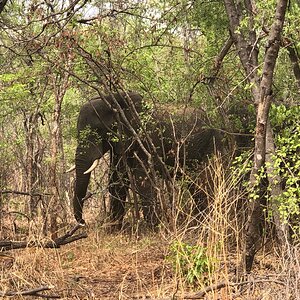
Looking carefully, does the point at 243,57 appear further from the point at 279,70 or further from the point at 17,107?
the point at 17,107

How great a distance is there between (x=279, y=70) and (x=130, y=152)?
2983 millimetres

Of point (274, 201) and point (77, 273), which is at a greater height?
point (274, 201)

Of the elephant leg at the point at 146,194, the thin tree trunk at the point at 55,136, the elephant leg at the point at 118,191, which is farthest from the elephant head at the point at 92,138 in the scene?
the thin tree trunk at the point at 55,136

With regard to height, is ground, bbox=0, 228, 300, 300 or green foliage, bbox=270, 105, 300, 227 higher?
green foliage, bbox=270, 105, 300, 227

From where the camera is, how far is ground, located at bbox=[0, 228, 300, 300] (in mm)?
4375

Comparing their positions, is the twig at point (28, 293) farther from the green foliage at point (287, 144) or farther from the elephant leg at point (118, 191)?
the elephant leg at point (118, 191)

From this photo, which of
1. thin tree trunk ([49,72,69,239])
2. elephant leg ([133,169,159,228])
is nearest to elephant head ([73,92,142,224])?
elephant leg ([133,169,159,228])

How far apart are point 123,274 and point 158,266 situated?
1.37 ft

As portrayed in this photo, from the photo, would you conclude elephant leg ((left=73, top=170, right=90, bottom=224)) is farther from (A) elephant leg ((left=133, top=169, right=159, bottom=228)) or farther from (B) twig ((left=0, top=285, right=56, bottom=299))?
(B) twig ((left=0, top=285, right=56, bottom=299))

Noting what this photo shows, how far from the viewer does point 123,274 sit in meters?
6.39

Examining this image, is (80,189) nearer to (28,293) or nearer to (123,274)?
(123,274)

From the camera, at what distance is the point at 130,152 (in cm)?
961

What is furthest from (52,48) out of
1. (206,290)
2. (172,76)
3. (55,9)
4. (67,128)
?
(67,128)

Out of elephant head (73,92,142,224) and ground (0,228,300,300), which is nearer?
ground (0,228,300,300)
